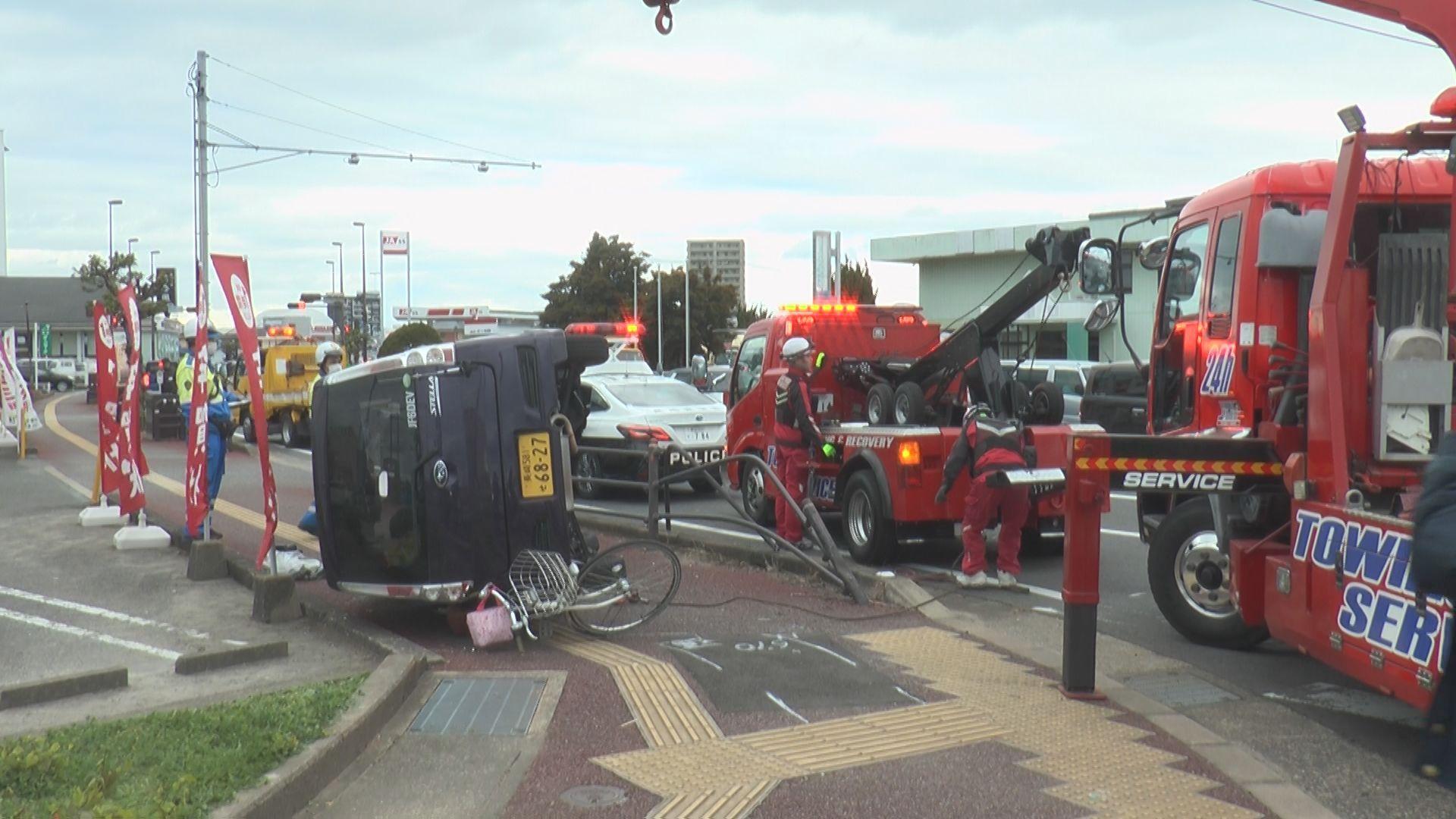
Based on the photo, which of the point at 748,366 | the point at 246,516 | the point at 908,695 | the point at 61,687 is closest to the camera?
the point at 908,695

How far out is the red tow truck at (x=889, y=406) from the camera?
11453 millimetres

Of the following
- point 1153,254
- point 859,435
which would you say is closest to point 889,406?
point 859,435

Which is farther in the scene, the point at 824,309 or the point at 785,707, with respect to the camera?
the point at 824,309

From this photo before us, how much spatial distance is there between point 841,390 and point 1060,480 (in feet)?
11.1

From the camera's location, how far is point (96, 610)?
10.0m

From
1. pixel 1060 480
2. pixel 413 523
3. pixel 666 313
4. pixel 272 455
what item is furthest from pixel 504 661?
pixel 666 313

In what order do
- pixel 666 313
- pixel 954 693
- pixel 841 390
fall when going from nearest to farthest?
1. pixel 954 693
2. pixel 841 390
3. pixel 666 313

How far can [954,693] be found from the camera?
7109mm

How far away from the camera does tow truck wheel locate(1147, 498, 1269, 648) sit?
8414 millimetres

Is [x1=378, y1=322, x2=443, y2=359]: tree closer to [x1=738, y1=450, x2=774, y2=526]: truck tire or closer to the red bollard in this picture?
[x1=738, y1=450, x2=774, y2=526]: truck tire

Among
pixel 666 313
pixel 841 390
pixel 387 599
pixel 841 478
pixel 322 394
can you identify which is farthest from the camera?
pixel 666 313

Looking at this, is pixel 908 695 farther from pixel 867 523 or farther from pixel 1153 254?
pixel 867 523

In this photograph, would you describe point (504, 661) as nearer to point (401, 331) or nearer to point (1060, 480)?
point (1060, 480)

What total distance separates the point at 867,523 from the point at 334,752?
6833 millimetres
